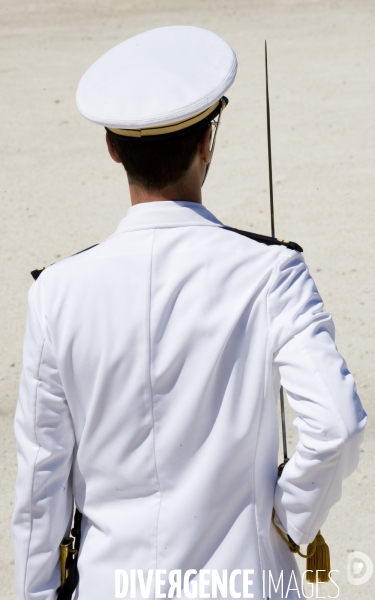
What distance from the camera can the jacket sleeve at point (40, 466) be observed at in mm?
1532

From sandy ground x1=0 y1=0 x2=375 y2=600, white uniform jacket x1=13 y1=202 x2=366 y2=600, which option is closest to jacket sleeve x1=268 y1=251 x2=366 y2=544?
white uniform jacket x1=13 y1=202 x2=366 y2=600

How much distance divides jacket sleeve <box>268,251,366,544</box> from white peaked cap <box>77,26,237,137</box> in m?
0.34

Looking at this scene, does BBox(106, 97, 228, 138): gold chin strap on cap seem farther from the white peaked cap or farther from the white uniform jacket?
the white uniform jacket

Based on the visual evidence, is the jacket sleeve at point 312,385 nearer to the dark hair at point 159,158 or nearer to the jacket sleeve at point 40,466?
the dark hair at point 159,158

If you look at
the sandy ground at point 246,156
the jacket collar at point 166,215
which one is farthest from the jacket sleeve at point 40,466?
the sandy ground at point 246,156

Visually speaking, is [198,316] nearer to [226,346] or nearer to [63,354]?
[226,346]

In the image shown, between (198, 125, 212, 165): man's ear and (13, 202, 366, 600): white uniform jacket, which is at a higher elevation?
(198, 125, 212, 165): man's ear

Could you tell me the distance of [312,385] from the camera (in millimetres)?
1374

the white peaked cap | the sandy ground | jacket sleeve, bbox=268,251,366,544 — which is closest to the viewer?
jacket sleeve, bbox=268,251,366,544

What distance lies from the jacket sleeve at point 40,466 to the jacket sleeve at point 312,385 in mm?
430

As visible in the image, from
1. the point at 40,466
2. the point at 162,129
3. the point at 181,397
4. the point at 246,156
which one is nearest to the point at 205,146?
the point at 162,129

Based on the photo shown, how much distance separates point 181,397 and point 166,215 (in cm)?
34

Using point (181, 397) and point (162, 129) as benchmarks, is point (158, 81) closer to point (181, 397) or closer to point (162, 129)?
point (162, 129)

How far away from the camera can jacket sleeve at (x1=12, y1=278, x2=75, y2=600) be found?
1532mm
